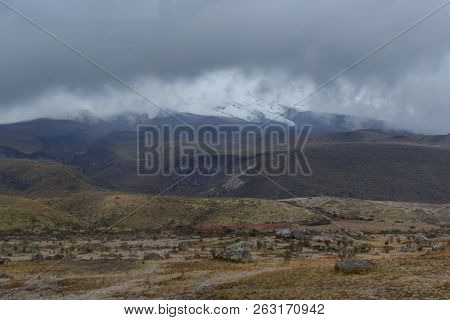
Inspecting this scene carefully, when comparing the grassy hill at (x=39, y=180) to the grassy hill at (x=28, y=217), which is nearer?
the grassy hill at (x=28, y=217)

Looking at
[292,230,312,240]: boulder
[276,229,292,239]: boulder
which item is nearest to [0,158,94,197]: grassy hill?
[276,229,292,239]: boulder

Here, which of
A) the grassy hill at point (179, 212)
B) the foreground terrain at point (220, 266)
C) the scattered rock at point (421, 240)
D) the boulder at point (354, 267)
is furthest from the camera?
the grassy hill at point (179, 212)

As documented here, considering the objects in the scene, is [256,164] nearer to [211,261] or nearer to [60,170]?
[60,170]

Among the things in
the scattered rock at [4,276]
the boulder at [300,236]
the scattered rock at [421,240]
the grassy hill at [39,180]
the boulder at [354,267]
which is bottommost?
the scattered rock at [421,240]

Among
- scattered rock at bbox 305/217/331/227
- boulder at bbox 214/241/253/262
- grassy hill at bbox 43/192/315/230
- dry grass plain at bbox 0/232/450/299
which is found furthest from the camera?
grassy hill at bbox 43/192/315/230

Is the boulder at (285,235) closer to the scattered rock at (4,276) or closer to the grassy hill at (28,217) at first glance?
the scattered rock at (4,276)

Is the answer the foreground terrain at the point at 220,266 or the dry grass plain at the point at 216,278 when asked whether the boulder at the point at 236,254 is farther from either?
the dry grass plain at the point at 216,278

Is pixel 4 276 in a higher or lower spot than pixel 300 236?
lower

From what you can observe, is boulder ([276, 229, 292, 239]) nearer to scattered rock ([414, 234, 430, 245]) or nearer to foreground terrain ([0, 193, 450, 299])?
foreground terrain ([0, 193, 450, 299])

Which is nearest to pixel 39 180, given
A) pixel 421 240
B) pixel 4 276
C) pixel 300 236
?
pixel 300 236

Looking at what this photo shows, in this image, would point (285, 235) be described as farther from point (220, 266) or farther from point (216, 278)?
Result: point (216, 278)

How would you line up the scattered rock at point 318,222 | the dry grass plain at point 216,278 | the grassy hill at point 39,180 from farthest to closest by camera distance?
the grassy hill at point 39,180 → the scattered rock at point 318,222 → the dry grass plain at point 216,278

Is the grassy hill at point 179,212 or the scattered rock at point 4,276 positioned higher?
the grassy hill at point 179,212

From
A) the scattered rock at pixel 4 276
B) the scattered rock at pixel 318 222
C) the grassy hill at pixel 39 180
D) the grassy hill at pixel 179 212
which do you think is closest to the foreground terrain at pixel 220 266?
the scattered rock at pixel 4 276
